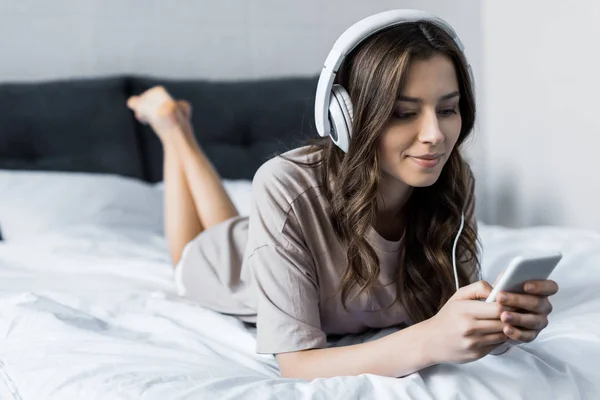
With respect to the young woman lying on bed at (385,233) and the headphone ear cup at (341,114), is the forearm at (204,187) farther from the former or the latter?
the headphone ear cup at (341,114)

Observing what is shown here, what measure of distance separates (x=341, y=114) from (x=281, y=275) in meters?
0.24

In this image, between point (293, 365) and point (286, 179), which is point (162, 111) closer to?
point (286, 179)

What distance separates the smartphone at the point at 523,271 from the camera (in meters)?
0.88

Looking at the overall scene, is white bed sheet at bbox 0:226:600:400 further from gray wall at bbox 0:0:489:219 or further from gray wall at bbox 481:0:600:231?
gray wall at bbox 0:0:489:219

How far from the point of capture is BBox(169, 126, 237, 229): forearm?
1.96 m

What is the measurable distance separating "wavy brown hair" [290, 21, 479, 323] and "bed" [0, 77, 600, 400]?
0.14 metres

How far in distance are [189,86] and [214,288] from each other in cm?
123

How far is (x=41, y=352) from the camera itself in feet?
4.14

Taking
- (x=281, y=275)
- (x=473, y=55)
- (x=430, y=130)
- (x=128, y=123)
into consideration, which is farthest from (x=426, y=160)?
(x=473, y=55)

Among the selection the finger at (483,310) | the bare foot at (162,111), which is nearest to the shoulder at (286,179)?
the finger at (483,310)

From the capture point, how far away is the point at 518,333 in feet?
3.09

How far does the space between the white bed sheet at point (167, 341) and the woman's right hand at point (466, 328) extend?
69 millimetres

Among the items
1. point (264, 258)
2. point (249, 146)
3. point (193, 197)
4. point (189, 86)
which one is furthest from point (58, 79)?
point (264, 258)

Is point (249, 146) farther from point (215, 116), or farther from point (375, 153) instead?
point (375, 153)
